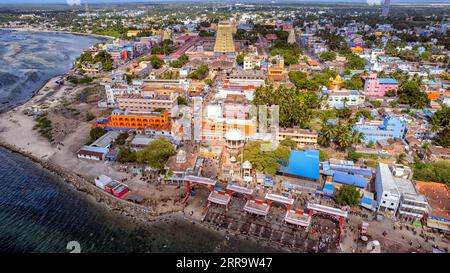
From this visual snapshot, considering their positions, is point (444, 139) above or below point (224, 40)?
below

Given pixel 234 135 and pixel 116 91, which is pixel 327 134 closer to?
pixel 234 135

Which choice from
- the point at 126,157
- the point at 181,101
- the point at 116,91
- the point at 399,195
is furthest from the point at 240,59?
the point at 399,195

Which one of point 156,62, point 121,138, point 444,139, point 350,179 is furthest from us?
point 156,62

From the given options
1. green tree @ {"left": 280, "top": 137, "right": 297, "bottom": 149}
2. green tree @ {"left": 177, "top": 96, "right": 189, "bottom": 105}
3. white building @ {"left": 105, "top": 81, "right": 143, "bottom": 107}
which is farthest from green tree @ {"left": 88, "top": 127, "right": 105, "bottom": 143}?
green tree @ {"left": 280, "top": 137, "right": 297, "bottom": 149}

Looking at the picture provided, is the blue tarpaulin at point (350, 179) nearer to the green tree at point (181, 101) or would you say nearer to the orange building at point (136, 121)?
the orange building at point (136, 121)

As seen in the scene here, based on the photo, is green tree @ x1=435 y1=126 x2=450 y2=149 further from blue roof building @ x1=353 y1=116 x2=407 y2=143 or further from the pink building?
the pink building
